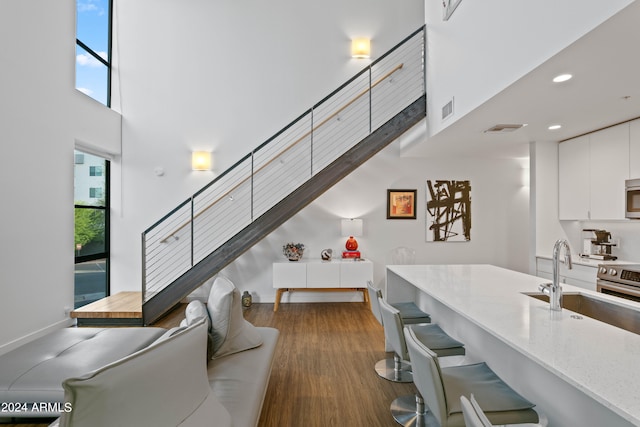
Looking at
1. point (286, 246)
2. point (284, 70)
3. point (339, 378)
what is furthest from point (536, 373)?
point (284, 70)

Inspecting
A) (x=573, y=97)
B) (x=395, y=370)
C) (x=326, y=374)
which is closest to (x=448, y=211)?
(x=573, y=97)

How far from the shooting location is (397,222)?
235 inches

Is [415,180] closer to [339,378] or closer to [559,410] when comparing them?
[339,378]

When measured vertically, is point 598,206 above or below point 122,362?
above

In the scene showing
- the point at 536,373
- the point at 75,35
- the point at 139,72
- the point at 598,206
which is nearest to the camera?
the point at 536,373

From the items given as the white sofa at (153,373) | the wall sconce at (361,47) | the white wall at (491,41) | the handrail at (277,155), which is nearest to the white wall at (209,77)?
the wall sconce at (361,47)

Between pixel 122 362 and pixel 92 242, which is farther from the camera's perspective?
pixel 92 242

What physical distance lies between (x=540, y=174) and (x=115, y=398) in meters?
5.18

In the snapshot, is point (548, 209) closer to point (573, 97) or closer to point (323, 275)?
point (573, 97)

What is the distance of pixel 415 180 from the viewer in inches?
235

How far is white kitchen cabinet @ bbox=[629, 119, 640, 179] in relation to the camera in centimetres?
363

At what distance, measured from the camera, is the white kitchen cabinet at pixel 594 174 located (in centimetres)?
388

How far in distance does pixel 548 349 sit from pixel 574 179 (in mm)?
3989

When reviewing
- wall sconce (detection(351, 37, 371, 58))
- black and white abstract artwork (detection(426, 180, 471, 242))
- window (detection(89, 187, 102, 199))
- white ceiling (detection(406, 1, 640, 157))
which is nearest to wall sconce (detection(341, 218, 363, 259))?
black and white abstract artwork (detection(426, 180, 471, 242))
